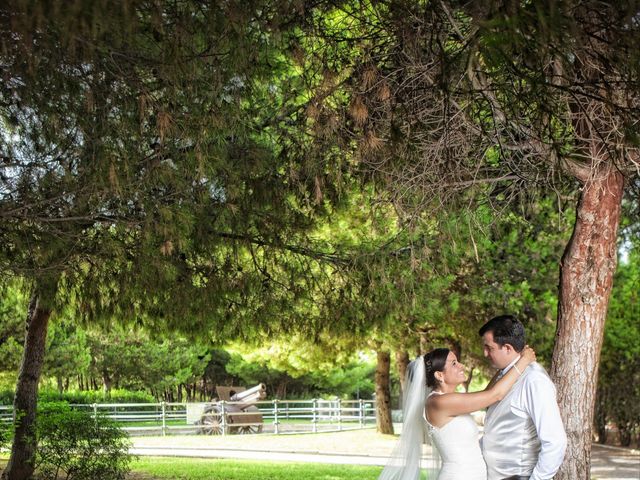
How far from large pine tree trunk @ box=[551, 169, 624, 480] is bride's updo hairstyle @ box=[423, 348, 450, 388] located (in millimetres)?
1466

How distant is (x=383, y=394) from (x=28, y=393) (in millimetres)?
14632

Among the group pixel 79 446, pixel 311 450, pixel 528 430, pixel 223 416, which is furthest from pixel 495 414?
pixel 223 416

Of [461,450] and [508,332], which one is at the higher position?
[508,332]

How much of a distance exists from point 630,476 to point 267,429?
21013 millimetres

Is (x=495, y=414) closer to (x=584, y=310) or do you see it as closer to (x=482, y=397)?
(x=482, y=397)

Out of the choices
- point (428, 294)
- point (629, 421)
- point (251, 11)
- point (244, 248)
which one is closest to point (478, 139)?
point (251, 11)

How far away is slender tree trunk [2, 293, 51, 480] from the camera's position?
12.6m

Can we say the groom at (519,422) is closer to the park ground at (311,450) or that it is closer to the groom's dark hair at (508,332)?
the groom's dark hair at (508,332)

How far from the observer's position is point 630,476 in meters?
15.4

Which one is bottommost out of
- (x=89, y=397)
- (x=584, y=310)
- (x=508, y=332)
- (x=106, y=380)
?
(x=89, y=397)

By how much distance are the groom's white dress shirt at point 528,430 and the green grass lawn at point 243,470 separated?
10004mm

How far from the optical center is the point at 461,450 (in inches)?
219

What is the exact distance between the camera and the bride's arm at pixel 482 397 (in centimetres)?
495

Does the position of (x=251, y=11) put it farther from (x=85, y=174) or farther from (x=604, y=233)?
(x=604, y=233)
